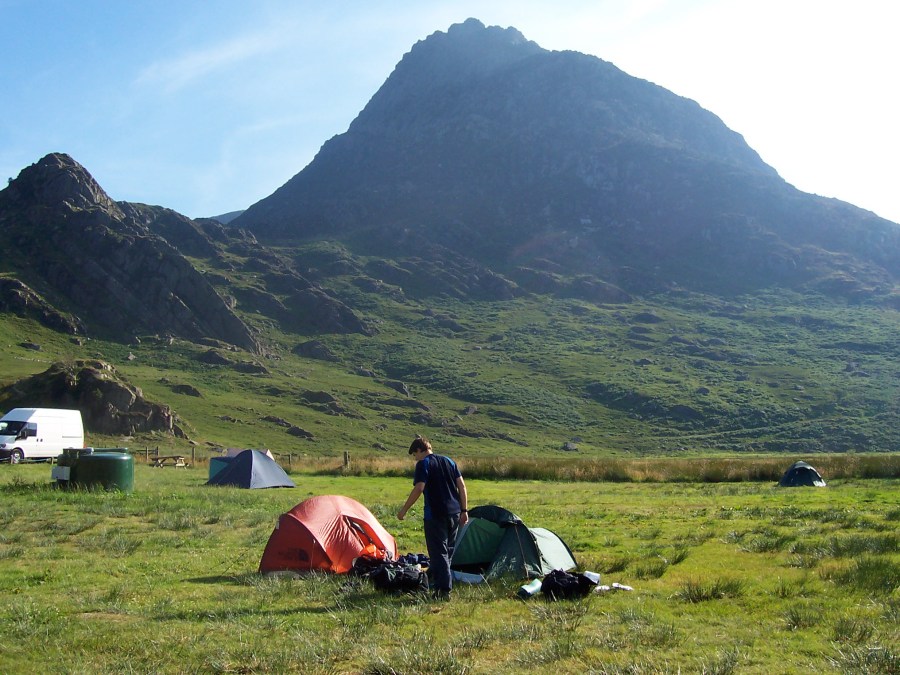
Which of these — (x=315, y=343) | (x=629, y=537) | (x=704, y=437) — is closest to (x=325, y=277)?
(x=315, y=343)

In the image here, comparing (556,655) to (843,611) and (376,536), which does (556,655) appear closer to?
(843,611)

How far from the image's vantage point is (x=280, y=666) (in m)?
7.34

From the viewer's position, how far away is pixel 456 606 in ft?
33.6

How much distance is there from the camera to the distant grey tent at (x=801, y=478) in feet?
111

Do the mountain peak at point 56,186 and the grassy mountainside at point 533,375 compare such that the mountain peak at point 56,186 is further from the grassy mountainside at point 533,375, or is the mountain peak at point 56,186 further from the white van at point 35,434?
the white van at point 35,434

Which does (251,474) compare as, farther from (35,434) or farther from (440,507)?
(440,507)

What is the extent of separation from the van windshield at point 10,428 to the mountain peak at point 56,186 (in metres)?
123

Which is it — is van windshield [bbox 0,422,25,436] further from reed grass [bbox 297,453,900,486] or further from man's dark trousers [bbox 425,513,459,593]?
man's dark trousers [bbox 425,513,459,593]

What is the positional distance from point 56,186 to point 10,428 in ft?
426

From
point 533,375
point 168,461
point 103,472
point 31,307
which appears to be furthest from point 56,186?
point 103,472

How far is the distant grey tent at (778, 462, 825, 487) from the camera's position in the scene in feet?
111

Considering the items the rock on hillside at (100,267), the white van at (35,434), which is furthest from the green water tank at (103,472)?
the rock on hillside at (100,267)

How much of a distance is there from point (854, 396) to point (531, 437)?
54.7m

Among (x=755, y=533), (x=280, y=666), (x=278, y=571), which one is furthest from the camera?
(x=755, y=533)
